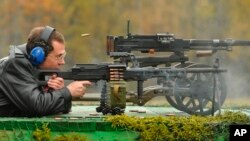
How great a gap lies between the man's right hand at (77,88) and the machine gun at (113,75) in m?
0.12

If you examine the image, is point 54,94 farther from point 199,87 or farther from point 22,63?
point 199,87

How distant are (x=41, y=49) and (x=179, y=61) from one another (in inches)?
99.9

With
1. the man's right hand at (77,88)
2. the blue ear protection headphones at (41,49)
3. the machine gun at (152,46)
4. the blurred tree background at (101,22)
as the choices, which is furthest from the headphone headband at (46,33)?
the blurred tree background at (101,22)

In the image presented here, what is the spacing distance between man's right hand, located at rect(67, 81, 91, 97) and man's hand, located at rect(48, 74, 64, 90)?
0.06m

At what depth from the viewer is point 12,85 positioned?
414 centimetres

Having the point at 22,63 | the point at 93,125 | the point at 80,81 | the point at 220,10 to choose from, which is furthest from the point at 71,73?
the point at 220,10

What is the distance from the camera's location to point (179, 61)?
656 cm

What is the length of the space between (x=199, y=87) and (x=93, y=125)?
163 centimetres

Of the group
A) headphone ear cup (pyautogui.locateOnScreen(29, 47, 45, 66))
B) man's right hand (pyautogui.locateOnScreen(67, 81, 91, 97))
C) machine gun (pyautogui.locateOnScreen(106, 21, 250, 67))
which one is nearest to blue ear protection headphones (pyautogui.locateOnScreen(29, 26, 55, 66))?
headphone ear cup (pyautogui.locateOnScreen(29, 47, 45, 66))

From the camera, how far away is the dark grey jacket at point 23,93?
410cm

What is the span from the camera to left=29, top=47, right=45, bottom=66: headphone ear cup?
424cm

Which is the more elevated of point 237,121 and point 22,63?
point 22,63

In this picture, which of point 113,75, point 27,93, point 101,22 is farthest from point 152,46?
point 101,22

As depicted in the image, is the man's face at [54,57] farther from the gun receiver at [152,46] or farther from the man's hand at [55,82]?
the gun receiver at [152,46]
